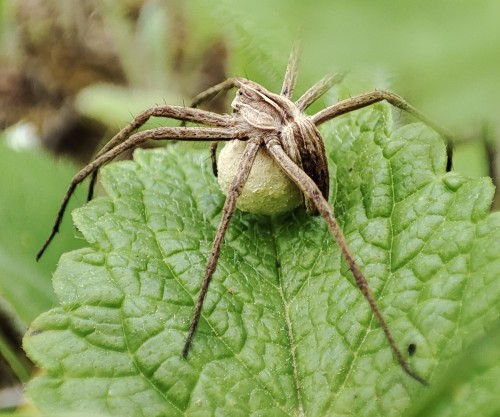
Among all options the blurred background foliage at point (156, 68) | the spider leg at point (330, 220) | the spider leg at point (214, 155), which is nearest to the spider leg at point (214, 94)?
the spider leg at point (214, 155)

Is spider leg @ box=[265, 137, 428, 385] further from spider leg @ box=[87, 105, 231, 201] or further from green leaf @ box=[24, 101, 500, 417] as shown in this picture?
spider leg @ box=[87, 105, 231, 201]

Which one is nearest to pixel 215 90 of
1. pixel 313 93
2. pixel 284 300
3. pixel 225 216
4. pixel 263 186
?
pixel 313 93

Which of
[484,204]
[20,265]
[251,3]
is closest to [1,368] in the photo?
[20,265]

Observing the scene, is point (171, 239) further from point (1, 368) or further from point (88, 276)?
point (1, 368)

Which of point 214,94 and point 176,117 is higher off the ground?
point 214,94

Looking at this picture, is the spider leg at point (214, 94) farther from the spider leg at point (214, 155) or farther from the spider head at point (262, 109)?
the spider head at point (262, 109)

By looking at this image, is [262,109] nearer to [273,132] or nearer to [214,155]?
[273,132]
